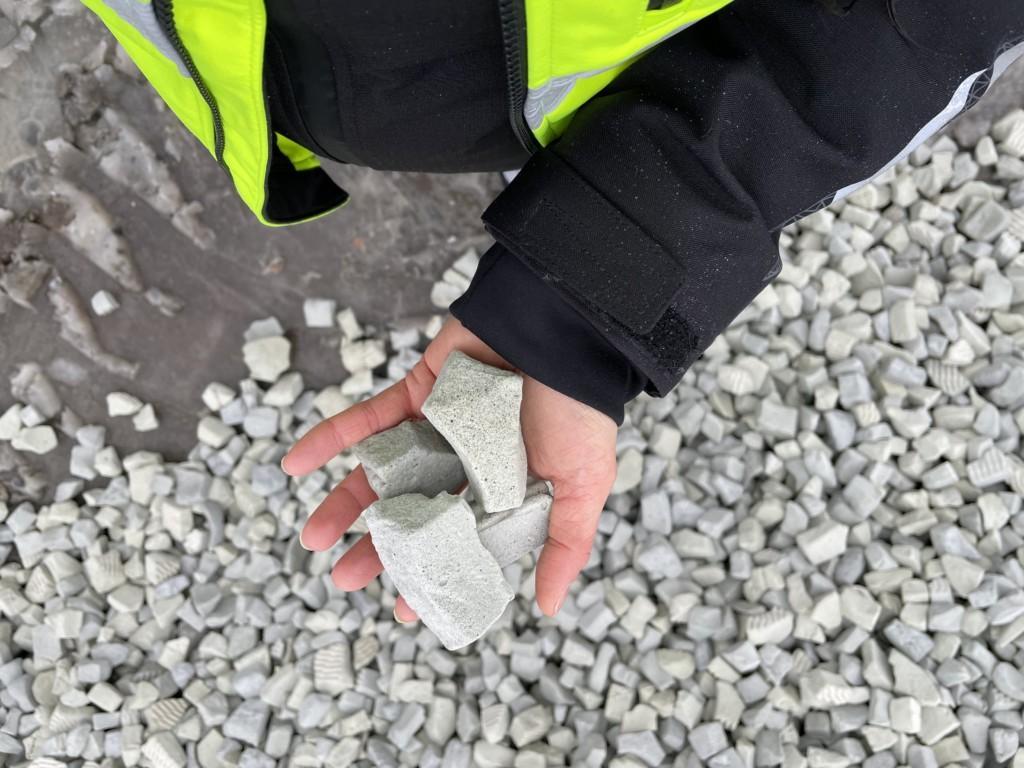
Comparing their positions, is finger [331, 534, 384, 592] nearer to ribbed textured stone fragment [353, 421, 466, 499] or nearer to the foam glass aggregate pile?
ribbed textured stone fragment [353, 421, 466, 499]

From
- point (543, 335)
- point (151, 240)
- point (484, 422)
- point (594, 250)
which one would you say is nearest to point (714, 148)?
point (594, 250)

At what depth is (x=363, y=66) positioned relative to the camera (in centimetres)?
103

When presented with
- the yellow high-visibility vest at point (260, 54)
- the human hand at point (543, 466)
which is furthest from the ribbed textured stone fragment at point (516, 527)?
the yellow high-visibility vest at point (260, 54)

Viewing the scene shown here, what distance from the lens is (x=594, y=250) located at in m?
1.12

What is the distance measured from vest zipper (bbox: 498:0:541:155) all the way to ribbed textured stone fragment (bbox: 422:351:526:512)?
367mm

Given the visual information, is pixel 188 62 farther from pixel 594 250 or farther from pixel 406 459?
pixel 406 459

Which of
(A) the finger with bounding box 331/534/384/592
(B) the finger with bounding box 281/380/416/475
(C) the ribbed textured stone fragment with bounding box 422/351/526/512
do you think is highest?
(C) the ribbed textured stone fragment with bounding box 422/351/526/512

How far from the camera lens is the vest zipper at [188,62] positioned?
0.89 meters

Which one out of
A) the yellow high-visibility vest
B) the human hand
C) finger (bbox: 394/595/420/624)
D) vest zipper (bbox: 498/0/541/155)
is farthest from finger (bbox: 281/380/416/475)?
vest zipper (bbox: 498/0/541/155)

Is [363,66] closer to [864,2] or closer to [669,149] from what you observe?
[669,149]

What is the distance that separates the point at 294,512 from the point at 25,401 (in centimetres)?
70

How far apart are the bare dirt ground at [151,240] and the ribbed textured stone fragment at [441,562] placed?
31.7 inches

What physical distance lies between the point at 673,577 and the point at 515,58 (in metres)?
1.18

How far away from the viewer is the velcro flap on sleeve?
1.12 meters
